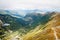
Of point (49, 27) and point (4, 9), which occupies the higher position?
point (4, 9)

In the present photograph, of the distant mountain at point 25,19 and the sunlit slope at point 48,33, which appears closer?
the sunlit slope at point 48,33

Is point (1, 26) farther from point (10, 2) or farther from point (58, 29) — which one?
point (58, 29)

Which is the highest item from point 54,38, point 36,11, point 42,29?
point 36,11

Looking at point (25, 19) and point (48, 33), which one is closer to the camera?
point (25, 19)

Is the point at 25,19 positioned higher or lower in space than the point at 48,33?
higher

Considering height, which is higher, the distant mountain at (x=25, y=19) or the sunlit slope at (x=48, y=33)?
the distant mountain at (x=25, y=19)

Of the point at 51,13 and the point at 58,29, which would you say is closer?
the point at 51,13

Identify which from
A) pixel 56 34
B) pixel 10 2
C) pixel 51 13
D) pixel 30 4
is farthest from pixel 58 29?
pixel 10 2

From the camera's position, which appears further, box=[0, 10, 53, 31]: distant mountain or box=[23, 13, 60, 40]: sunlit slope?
box=[0, 10, 53, 31]: distant mountain

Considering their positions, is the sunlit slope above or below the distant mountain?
below
